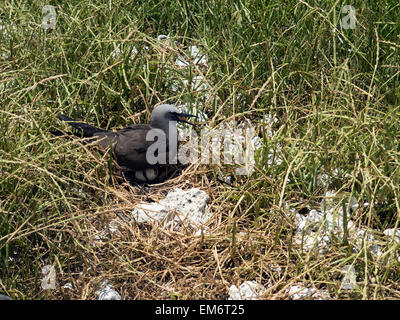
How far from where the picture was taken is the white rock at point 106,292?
3076mm

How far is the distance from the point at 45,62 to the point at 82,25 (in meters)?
0.38

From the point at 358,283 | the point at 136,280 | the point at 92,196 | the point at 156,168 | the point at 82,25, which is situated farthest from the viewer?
the point at 82,25

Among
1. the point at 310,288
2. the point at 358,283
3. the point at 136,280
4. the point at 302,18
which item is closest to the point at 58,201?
the point at 136,280

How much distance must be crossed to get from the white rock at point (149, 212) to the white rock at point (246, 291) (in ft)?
2.09

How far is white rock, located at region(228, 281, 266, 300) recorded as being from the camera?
3.03m

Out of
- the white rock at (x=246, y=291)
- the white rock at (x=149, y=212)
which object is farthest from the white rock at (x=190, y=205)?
the white rock at (x=246, y=291)

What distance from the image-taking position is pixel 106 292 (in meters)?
3.10

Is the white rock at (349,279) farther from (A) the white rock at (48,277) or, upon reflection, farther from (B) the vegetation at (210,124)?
(A) the white rock at (48,277)

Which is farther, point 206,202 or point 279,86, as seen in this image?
point 279,86

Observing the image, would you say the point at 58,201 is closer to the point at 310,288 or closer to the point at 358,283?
the point at 310,288

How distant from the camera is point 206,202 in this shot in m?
3.55

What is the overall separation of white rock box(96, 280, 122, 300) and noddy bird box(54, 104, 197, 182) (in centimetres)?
84

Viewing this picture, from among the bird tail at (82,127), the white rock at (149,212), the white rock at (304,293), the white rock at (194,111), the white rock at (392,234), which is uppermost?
the white rock at (194,111)

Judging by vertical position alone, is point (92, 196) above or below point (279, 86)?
below
